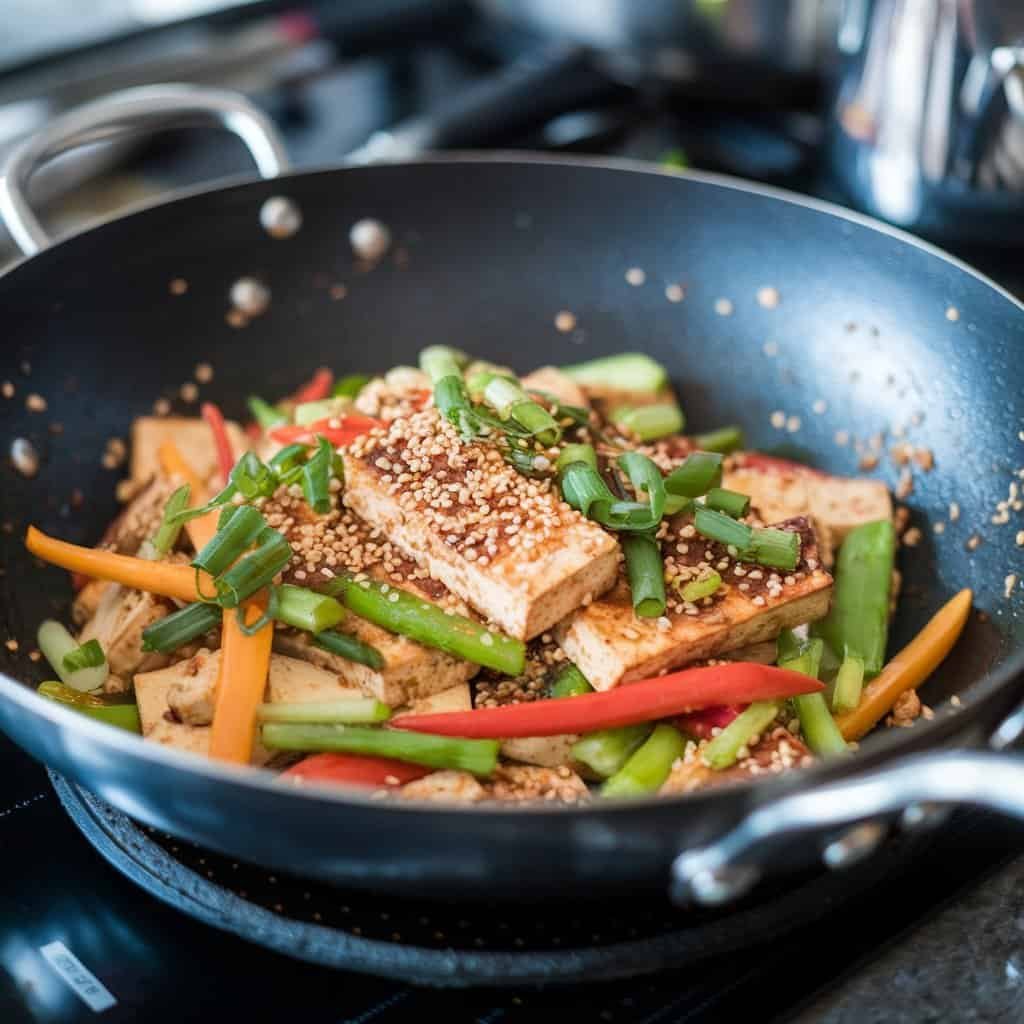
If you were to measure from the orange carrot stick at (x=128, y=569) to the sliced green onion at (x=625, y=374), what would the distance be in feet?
2.86

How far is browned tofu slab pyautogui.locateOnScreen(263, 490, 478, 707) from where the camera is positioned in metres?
1.61

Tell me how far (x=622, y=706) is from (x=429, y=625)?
11.1 inches

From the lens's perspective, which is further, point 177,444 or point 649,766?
point 177,444

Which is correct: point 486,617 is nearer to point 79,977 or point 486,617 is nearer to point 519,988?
point 519,988

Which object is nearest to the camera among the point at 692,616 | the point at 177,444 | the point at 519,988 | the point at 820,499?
the point at 519,988

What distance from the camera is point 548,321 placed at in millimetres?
2391

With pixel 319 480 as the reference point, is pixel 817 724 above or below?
below

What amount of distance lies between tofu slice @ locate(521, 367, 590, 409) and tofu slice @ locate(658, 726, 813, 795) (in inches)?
29.1

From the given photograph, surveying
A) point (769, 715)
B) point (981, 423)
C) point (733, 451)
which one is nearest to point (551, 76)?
point (733, 451)

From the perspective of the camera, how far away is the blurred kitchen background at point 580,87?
2.46m

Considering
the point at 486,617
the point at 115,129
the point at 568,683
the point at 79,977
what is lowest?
the point at 79,977

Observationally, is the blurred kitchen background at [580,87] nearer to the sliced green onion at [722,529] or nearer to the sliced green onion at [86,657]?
the sliced green onion at [722,529]

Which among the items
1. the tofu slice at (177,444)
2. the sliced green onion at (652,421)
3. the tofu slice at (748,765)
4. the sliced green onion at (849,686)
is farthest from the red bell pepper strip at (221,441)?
the sliced green onion at (849,686)

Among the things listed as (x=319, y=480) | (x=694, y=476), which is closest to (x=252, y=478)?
(x=319, y=480)
